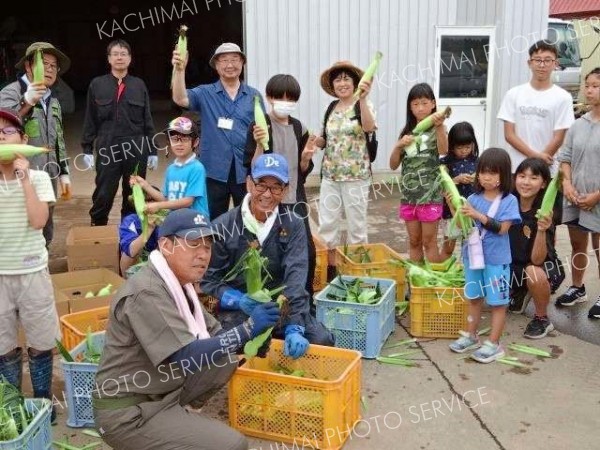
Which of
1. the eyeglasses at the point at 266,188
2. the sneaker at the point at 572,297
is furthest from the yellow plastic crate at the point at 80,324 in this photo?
the sneaker at the point at 572,297

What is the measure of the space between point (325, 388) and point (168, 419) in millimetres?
907

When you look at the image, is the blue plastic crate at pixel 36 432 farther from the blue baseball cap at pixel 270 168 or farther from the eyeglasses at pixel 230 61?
the eyeglasses at pixel 230 61

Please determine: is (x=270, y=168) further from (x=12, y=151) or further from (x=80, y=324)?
(x=80, y=324)

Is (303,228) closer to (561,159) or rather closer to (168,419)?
(168,419)

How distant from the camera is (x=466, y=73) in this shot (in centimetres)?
1050

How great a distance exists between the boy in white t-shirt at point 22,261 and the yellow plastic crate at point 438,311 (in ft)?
9.06

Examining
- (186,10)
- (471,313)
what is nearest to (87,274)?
(471,313)

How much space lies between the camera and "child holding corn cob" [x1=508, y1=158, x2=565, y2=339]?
513 cm

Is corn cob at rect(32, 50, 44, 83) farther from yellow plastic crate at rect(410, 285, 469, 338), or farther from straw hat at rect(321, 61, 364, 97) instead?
yellow plastic crate at rect(410, 285, 469, 338)

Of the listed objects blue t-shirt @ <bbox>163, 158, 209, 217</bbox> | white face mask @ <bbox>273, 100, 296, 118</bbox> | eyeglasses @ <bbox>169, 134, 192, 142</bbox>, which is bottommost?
blue t-shirt @ <bbox>163, 158, 209, 217</bbox>

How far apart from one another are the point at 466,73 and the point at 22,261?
28.0 ft

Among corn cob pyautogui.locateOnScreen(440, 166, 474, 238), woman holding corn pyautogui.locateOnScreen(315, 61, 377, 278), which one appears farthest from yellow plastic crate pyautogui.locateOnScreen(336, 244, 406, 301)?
corn cob pyautogui.locateOnScreen(440, 166, 474, 238)

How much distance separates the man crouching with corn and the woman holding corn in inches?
117

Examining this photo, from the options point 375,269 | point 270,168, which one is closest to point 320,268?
point 375,269
